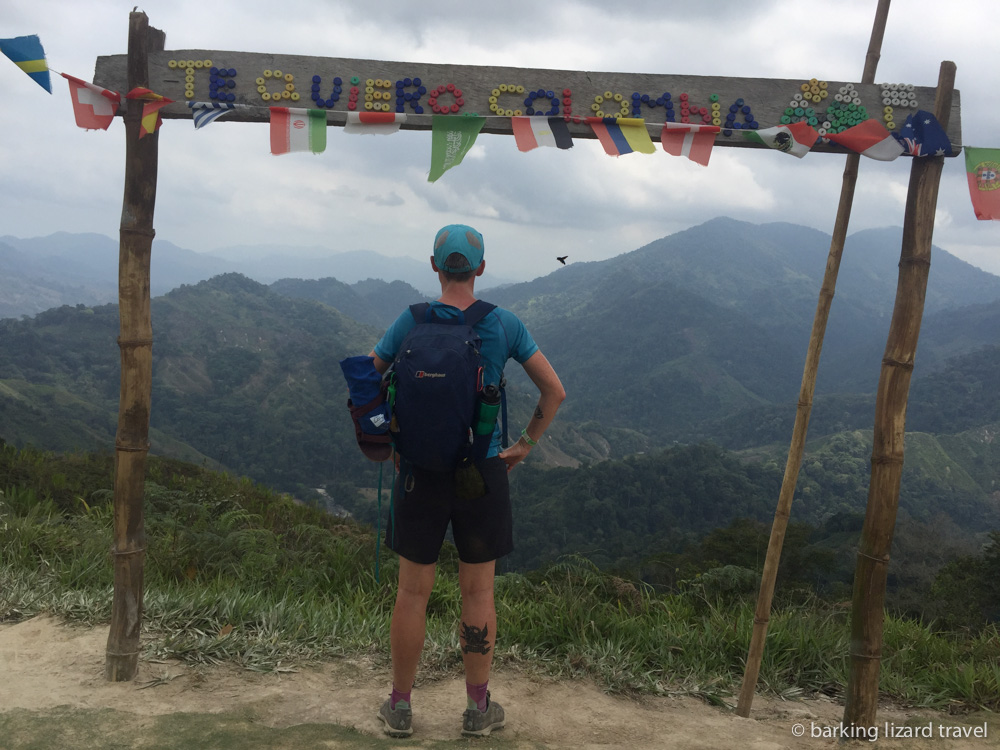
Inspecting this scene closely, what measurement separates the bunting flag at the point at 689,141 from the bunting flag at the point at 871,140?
53 cm

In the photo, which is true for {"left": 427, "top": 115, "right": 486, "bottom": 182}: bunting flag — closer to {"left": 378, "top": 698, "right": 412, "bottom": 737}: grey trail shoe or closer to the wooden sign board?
the wooden sign board

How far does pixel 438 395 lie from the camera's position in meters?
2.48

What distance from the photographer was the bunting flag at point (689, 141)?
10.7 feet

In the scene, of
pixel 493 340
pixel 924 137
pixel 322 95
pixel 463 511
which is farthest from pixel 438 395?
pixel 924 137

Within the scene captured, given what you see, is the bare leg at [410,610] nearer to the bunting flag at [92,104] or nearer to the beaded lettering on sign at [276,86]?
the beaded lettering on sign at [276,86]

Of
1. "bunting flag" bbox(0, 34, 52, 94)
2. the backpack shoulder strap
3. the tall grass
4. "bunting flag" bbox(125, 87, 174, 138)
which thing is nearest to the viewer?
the backpack shoulder strap

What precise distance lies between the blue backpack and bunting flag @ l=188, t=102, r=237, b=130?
5.14 feet

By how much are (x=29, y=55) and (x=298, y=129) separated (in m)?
1.19

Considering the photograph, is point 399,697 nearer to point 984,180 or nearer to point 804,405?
point 804,405

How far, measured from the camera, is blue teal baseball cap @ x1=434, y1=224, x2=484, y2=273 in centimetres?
268

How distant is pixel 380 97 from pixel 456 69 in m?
0.38

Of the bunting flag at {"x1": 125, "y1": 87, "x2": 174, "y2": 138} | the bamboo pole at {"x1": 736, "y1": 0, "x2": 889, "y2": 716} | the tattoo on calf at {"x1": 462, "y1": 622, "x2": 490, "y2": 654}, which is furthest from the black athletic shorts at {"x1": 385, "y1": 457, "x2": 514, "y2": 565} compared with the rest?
the bunting flag at {"x1": 125, "y1": 87, "x2": 174, "y2": 138}

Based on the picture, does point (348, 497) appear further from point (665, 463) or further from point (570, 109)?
point (570, 109)

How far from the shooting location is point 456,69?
10.7ft
